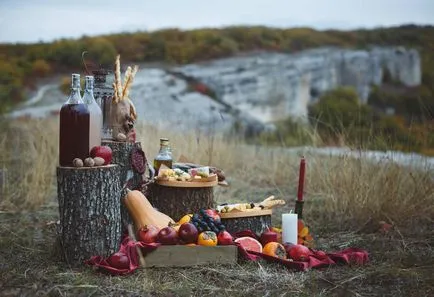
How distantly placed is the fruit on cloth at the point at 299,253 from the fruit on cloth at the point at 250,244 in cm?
20

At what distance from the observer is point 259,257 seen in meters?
4.33

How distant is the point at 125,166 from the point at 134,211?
0.31 meters

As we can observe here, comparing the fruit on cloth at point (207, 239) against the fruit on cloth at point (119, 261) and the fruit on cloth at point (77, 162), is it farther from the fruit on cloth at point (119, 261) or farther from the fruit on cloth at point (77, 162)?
the fruit on cloth at point (77, 162)

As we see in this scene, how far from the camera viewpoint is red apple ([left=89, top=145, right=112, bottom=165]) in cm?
417

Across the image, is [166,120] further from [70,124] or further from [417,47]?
[417,47]

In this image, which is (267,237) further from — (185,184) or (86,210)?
(86,210)

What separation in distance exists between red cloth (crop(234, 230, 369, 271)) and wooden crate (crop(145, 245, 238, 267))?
0.10 m

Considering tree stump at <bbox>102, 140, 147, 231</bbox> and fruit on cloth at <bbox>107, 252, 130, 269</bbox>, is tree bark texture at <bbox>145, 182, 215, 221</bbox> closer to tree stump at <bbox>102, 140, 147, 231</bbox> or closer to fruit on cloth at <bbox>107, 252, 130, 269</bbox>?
tree stump at <bbox>102, 140, 147, 231</bbox>

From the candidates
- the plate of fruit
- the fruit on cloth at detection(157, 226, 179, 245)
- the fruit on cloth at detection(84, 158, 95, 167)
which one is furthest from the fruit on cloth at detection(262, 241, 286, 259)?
the fruit on cloth at detection(84, 158, 95, 167)

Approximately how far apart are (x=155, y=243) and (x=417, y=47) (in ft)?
74.0

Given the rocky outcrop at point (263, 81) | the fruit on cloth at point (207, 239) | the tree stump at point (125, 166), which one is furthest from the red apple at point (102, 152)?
the rocky outcrop at point (263, 81)

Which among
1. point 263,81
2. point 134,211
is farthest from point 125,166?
point 263,81

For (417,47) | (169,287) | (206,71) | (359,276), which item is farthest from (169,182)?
(417,47)

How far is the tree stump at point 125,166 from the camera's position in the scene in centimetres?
457
